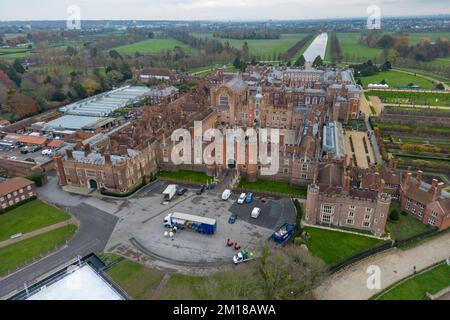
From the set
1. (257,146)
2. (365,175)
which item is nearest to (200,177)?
(257,146)

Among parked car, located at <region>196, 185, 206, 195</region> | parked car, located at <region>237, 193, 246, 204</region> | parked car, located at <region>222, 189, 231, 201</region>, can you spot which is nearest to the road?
parked car, located at <region>196, 185, 206, 195</region>

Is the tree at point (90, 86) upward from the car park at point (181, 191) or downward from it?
upward

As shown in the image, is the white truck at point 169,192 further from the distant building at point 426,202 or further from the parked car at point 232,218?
the distant building at point 426,202

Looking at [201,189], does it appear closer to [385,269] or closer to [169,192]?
[169,192]

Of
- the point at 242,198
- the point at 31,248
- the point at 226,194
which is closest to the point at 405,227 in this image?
the point at 242,198

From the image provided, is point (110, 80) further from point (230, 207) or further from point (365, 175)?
point (365, 175)

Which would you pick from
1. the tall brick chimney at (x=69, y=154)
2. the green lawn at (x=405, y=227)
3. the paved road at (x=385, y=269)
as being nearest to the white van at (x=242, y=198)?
the paved road at (x=385, y=269)
